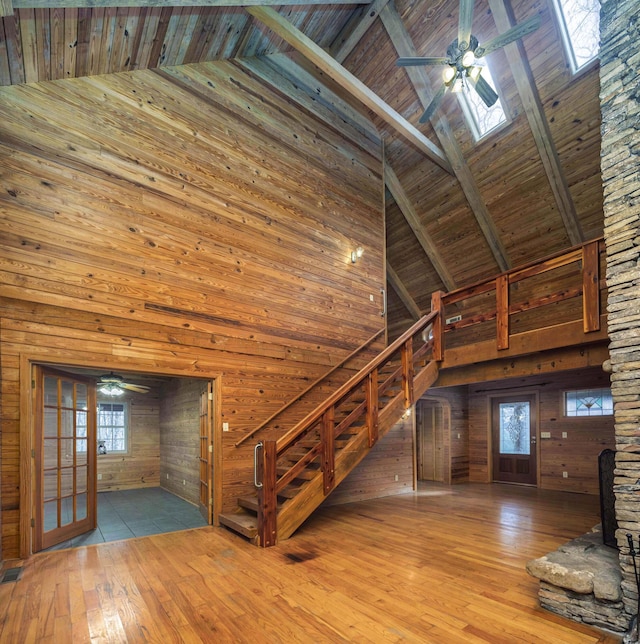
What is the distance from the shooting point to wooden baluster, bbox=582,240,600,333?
4.04 m

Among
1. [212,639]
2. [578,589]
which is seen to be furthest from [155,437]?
[578,589]

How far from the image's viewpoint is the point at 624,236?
115 inches

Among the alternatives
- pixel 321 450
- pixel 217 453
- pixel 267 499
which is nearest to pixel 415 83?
pixel 321 450

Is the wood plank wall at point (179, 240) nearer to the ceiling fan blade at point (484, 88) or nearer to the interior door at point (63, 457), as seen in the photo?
the interior door at point (63, 457)

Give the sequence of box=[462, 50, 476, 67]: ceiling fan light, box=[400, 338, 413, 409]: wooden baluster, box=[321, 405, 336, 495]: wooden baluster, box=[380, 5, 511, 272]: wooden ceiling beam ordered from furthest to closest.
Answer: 1. box=[380, 5, 511, 272]: wooden ceiling beam
2. box=[400, 338, 413, 409]: wooden baluster
3. box=[321, 405, 336, 495]: wooden baluster
4. box=[462, 50, 476, 67]: ceiling fan light

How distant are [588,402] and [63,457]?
8279mm

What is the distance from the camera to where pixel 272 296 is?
5.87 meters

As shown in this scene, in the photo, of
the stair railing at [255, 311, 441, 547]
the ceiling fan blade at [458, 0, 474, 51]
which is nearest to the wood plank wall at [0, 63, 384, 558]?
the stair railing at [255, 311, 441, 547]

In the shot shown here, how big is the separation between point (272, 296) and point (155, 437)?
16.0ft

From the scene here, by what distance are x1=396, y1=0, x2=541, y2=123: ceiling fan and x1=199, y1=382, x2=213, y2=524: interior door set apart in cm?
452

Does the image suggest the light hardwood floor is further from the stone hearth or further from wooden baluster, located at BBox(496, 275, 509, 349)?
wooden baluster, located at BBox(496, 275, 509, 349)

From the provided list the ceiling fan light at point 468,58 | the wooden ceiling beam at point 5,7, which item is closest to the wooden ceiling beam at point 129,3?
the wooden ceiling beam at point 5,7

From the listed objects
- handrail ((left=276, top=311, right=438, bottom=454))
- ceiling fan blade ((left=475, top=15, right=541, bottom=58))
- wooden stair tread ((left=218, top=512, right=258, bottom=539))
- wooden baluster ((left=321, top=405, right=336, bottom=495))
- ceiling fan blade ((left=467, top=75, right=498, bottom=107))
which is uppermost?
ceiling fan blade ((left=475, top=15, right=541, bottom=58))

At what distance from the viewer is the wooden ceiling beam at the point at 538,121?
533 cm
